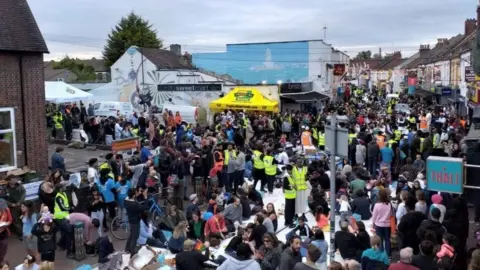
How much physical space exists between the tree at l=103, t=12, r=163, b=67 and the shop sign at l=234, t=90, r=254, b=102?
40.8 meters

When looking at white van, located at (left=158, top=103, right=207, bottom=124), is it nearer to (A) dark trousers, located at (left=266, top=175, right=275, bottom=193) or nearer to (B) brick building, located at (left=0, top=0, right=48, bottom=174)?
(B) brick building, located at (left=0, top=0, right=48, bottom=174)

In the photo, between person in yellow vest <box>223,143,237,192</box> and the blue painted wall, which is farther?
the blue painted wall

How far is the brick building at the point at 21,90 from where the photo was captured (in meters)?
16.1

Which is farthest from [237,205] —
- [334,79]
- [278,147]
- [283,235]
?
[334,79]

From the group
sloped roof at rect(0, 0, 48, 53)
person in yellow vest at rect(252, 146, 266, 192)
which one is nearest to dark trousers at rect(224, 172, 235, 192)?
person in yellow vest at rect(252, 146, 266, 192)

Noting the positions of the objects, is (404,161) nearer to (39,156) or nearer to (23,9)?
(39,156)

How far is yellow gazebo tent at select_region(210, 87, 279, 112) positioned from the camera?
1192 inches

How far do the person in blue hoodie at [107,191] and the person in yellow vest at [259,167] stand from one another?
16.2 ft

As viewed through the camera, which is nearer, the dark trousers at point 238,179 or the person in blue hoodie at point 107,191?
the person in blue hoodie at point 107,191

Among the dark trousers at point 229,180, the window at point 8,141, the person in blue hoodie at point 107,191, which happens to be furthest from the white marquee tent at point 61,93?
the person in blue hoodie at point 107,191

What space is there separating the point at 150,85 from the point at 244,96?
11.1 m

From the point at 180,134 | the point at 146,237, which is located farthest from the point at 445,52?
the point at 146,237

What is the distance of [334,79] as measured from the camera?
58.4 m

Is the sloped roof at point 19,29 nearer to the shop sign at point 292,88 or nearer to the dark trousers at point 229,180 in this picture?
the dark trousers at point 229,180
